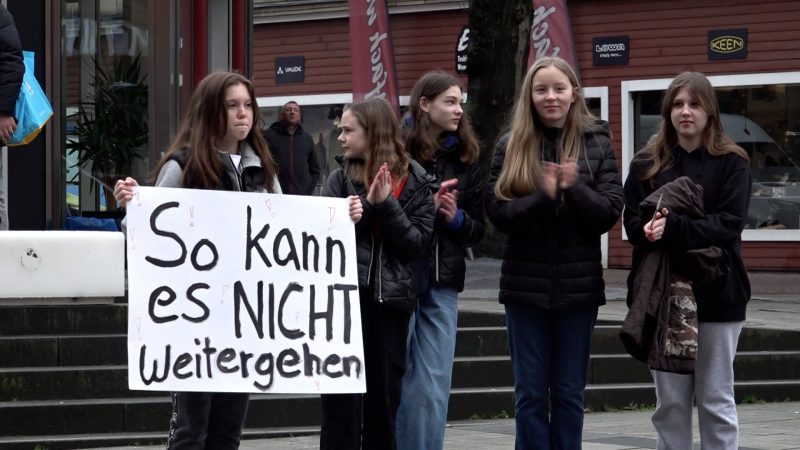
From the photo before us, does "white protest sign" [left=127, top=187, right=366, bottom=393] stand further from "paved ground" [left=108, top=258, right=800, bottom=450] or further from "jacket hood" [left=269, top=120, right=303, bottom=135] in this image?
"jacket hood" [left=269, top=120, right=303, bottom=135]

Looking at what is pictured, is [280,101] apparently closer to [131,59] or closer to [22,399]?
[131,59]

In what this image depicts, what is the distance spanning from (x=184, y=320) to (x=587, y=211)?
5.81 ft

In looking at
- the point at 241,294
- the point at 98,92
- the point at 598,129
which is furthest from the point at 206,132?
the point at 98,92

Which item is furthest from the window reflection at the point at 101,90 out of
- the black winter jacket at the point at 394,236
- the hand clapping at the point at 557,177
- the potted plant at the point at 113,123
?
the hand clapping at the point at 557,177

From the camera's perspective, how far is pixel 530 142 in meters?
6.39

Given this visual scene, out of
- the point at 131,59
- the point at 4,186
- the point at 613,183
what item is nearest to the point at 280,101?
the point at 131,59

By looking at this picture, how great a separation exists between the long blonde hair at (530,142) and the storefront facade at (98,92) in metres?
6.60

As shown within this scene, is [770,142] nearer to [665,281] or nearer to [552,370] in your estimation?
[552,370]

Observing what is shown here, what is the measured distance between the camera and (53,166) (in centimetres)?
1217

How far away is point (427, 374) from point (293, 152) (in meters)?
9.80

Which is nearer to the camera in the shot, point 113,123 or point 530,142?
point 530,142

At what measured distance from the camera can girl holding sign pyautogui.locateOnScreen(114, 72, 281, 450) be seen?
5.56 metres

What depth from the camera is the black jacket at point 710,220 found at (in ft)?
20.0

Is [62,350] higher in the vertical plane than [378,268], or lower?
lower
